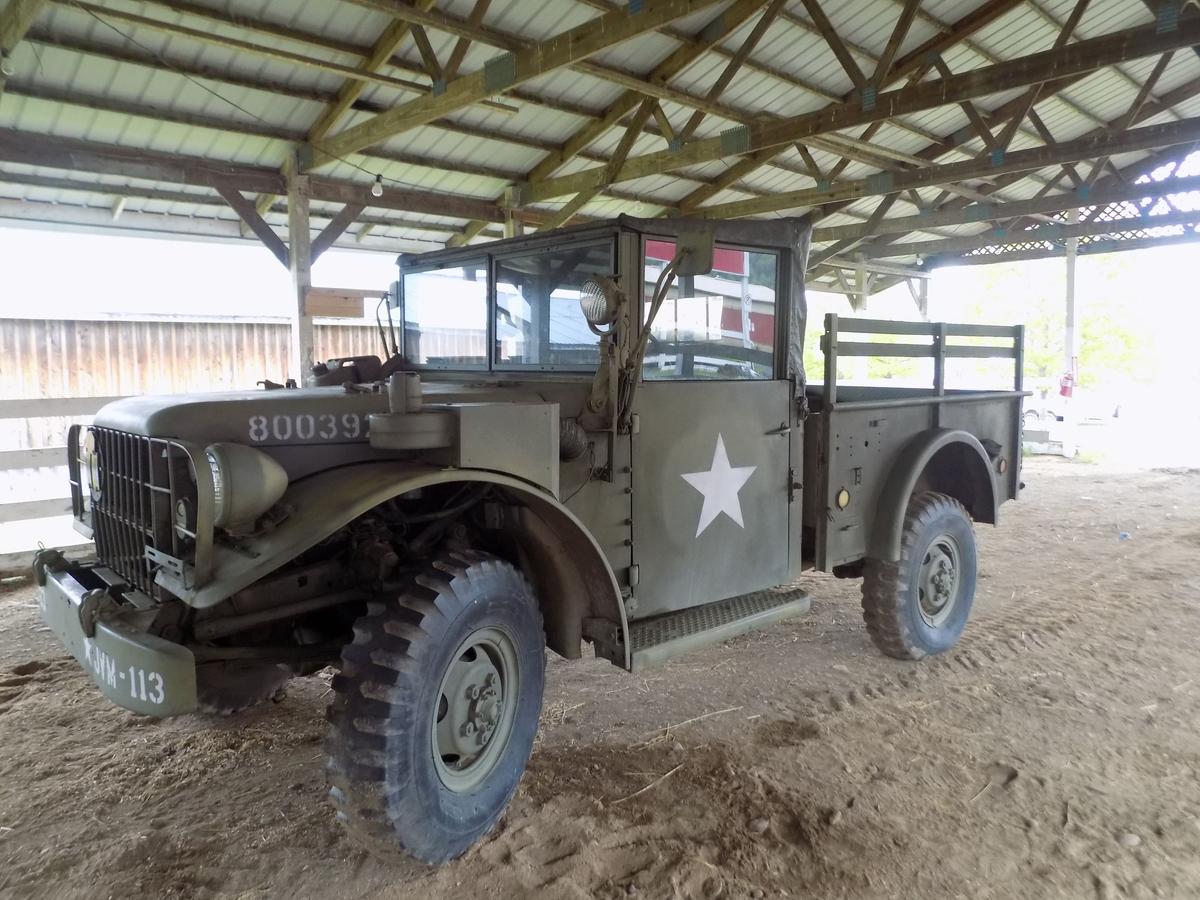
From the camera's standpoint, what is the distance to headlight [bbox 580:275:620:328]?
2607mm

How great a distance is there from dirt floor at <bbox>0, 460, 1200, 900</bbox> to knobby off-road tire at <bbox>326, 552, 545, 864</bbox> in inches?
6.7

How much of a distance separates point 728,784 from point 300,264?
6.77 m

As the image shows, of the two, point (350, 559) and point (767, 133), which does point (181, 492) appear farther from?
point (767, 133)

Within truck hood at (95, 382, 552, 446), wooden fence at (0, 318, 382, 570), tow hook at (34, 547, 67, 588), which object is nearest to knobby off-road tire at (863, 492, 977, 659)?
truck hood at (95, 382, 552, 446)

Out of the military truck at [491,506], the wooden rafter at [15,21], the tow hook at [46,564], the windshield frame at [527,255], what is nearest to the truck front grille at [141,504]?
the military truck at [491,506]

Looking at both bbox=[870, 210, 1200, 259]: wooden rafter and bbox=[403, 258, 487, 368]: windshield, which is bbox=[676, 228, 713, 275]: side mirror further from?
bbox=[870, 210, 1200, 259]: wooden rafter

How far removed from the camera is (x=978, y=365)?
23.7m

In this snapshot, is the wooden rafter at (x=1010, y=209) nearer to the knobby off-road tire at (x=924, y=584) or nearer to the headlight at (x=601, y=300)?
the knobby off-road tire at (x=924, y=584)

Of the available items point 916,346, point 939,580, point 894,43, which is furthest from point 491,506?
point 894,43

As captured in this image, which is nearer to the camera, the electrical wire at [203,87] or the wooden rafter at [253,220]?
the electrical wire at [203,87]

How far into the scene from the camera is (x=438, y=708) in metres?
2.39

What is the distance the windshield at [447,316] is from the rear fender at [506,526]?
971mm

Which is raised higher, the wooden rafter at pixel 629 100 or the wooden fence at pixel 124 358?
the wooden rafter at pixel 629 100

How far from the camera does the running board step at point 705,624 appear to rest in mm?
2877
